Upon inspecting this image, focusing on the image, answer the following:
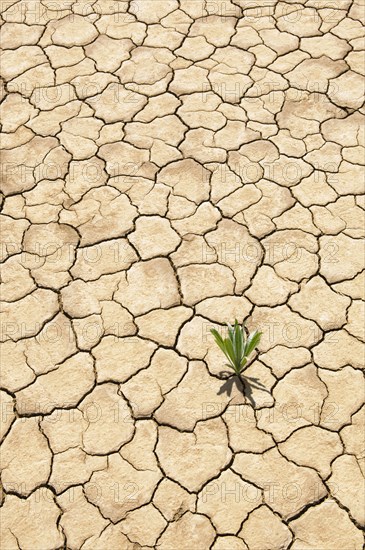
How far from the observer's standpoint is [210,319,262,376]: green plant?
332 cm

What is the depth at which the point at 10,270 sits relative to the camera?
3844 millimetres

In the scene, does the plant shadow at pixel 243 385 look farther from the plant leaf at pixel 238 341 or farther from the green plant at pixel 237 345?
the plant leaf at pixel 238 341

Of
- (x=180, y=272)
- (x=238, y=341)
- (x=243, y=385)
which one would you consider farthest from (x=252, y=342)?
(x=180, y=272)

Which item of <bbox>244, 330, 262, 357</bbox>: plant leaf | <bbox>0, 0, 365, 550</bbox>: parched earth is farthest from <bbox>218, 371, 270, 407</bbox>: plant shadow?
<bbox>244, 330, 262, 357</bbox>: plant leaf

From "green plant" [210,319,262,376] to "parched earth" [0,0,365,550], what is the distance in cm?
9

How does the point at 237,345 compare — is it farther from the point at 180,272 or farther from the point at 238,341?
the point at 180,272

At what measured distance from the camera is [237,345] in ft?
10.9

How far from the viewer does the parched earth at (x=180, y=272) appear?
10.1 ft

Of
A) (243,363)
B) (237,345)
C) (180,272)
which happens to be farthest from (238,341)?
(180,272)

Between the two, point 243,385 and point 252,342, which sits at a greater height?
point 252,342

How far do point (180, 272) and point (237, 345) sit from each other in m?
0.64

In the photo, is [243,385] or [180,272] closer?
[243,385]

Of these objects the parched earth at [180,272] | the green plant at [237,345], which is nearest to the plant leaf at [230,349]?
the green plant at [237,345]

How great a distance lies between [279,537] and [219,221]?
69.1 inches
